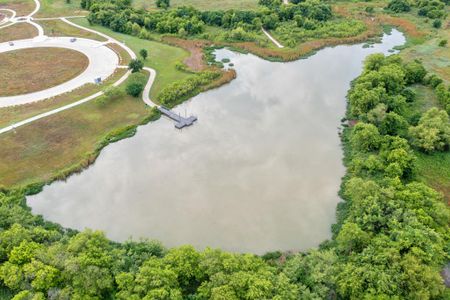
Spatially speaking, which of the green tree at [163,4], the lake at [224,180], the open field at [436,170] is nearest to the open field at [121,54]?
the lake at [224,180]

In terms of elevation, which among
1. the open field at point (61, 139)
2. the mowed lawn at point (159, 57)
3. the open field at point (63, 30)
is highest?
the mowed lawn at point (159, 57)

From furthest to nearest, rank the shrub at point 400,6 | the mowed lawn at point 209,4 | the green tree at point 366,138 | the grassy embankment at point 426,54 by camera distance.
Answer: the mowed lawn at point 209,4 < the shrub at point 400,6 < the green tree at point 366,138 < the grassy embankment at point 426,54

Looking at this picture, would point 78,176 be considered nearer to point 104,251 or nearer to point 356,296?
point 104,251

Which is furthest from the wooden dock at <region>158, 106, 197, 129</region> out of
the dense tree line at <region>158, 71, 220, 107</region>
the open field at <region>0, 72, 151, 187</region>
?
the open field at <region>0, 72, 151, 187</region>

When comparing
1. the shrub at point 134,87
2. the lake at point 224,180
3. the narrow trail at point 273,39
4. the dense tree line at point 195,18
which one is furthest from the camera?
the dense tree line at point 195,18

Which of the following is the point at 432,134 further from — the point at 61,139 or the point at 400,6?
the point at 400,6

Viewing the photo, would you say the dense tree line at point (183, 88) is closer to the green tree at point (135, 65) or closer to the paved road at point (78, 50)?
the green tree at point (135, 65)

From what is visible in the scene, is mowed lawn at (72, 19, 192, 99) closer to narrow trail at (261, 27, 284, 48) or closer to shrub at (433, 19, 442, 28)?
narrow trail at (261, 27, 284, 48)
